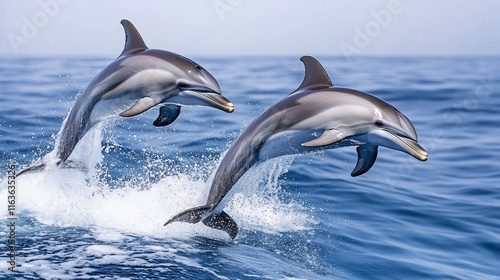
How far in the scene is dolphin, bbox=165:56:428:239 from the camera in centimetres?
644

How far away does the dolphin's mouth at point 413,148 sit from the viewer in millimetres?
6161

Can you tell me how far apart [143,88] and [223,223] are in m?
1.89

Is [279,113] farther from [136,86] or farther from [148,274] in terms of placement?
[148,274]

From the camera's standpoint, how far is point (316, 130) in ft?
21.8

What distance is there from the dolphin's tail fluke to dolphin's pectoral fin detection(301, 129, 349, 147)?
168 centimetres

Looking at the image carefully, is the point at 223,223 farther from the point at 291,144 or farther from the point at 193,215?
the point at 291,144

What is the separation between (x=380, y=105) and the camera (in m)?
6.55

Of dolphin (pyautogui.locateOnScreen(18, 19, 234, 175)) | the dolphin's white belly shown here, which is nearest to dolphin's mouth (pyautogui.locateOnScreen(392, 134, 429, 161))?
the dolphin's white belly

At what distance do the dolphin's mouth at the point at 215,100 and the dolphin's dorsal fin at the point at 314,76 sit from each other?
95cm

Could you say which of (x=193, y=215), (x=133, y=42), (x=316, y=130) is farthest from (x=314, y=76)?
(x=133, y=42)

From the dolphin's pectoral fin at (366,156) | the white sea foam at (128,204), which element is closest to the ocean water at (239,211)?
the white sea foam at (128,204)

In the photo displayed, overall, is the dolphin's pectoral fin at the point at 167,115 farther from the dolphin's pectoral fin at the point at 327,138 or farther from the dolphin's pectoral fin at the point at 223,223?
the dolphin's pectoral fin at the point at 327,138

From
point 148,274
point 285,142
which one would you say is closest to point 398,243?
point 285,142

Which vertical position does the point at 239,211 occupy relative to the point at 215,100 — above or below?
below
